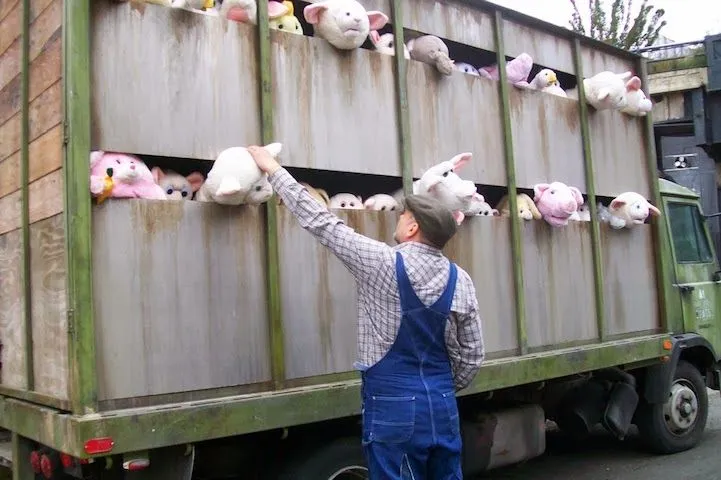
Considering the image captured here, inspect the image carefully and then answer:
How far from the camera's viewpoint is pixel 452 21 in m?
4.59

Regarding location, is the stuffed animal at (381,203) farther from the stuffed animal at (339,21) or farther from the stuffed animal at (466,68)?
the stuffed animal at (466,68)

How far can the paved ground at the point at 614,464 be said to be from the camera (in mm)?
5582

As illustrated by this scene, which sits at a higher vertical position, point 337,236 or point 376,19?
point 376,19

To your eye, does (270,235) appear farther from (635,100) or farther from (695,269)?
(695,269)

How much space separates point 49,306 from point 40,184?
544 mm

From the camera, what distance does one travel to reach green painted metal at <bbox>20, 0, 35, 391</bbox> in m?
3.35

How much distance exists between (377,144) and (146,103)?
133 centimetres

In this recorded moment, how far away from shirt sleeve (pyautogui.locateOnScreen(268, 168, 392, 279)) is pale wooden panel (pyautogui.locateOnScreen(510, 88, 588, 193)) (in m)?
2.25

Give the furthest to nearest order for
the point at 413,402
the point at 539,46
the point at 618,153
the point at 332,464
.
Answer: the point at 618,153
the point at 539,46
the point at 332,464
the point at 413,402

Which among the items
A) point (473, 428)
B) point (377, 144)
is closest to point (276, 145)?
point (377, 144)

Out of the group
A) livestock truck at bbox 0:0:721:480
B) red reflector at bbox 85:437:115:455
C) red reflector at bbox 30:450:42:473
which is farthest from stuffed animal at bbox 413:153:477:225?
red reflector at bbox 30:450:42:473

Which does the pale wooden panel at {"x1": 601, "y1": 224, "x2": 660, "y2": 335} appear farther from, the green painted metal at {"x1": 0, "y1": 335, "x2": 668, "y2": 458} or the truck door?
the green painted metal at {"x1": 0, "y1": 335, "x2": 668, "y2": 458}

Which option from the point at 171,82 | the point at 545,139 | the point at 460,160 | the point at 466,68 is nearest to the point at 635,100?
A: the point at 545,139

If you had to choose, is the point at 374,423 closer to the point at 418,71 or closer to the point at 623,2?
the point at 418,71
